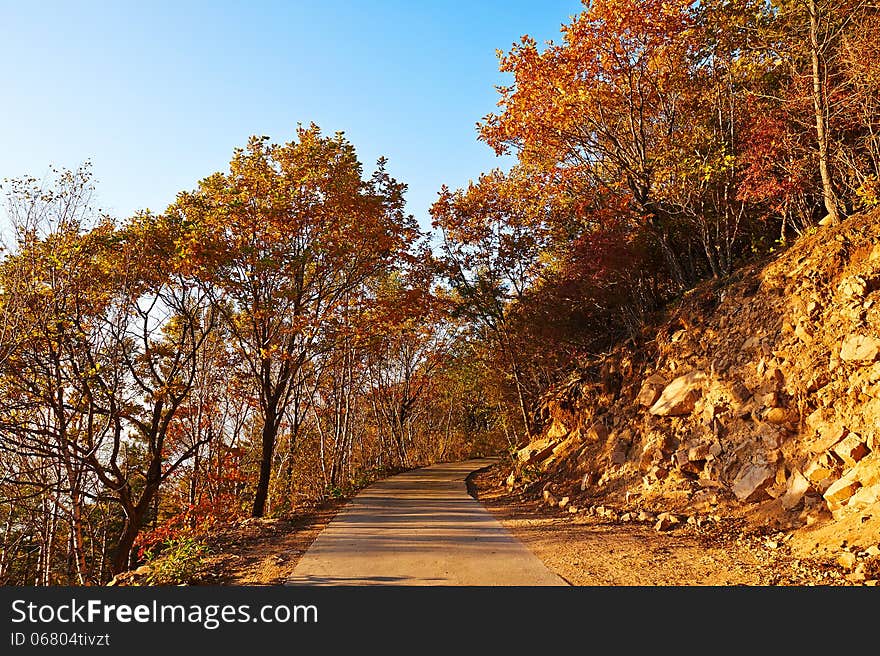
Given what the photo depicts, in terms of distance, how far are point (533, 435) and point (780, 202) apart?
360 inches

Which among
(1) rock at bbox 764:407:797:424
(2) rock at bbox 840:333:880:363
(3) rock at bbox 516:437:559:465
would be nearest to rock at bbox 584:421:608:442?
(3) rock at bbox 516:437:559:465

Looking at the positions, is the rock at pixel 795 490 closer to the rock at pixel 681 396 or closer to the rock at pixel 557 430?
the rock at pixel 681 396

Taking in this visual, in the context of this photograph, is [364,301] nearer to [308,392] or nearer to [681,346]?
[681,346]

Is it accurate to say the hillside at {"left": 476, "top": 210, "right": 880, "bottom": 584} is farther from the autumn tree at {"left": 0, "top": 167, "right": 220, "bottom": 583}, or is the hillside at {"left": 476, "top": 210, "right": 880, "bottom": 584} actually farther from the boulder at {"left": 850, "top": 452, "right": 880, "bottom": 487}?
the autumn tree at {"left": 0, "top": 167, "right": 220, "bottom": 583}

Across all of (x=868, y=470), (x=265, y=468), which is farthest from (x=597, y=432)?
(x=265, y=468)

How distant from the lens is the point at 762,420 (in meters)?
7.64

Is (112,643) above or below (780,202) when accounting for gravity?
below

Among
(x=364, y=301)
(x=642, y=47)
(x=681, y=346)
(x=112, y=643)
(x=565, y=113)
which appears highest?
(x=642, y=47)

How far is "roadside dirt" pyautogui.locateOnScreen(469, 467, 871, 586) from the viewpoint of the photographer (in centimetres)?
521

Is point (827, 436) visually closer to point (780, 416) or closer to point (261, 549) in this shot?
point (780, 416)

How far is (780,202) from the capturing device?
988 centimetres

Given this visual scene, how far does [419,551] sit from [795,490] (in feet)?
15.3

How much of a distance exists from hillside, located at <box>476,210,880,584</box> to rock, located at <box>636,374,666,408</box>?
0.03m

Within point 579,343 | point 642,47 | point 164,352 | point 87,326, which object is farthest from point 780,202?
point 87,326
